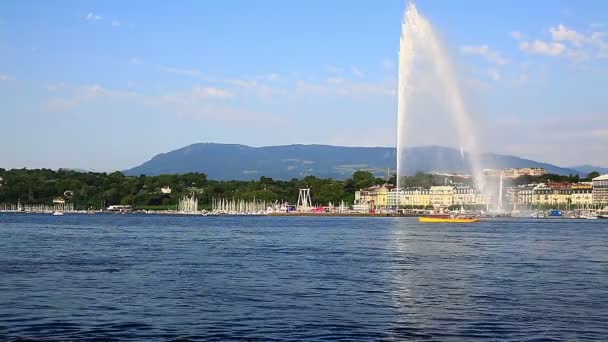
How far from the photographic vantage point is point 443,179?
16788 centimetres

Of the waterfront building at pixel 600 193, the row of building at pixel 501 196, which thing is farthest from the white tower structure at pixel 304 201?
the waterfront building at pixel 600 193

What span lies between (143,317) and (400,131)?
1687 inches

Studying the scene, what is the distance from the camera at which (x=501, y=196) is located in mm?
132125

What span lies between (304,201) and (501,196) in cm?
3758

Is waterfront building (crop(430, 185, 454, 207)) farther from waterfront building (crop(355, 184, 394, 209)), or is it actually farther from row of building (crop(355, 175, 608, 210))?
waterfront building (crop(355, 184, 394, 209))

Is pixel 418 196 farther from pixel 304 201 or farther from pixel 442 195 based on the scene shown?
pixel 304 201

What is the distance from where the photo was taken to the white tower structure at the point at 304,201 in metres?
150

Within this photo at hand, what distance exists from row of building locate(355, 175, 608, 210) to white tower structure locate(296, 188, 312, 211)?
976cm

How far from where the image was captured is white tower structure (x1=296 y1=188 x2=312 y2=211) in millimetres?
149725

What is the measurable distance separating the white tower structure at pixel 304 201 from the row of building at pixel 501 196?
32.0 ft

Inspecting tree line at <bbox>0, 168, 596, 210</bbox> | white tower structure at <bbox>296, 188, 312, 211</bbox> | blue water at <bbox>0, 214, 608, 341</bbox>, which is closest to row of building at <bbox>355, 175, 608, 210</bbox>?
tree line at <bbox>0, 168, 596, 210</bbox>

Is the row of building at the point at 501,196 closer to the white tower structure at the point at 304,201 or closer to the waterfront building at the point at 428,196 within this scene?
the waterfront building at the point at 428,196

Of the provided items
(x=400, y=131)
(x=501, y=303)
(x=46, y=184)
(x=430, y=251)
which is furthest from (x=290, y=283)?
(x=46, y=184)

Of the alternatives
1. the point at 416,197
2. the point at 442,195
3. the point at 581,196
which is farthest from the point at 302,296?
the point at 416,197
